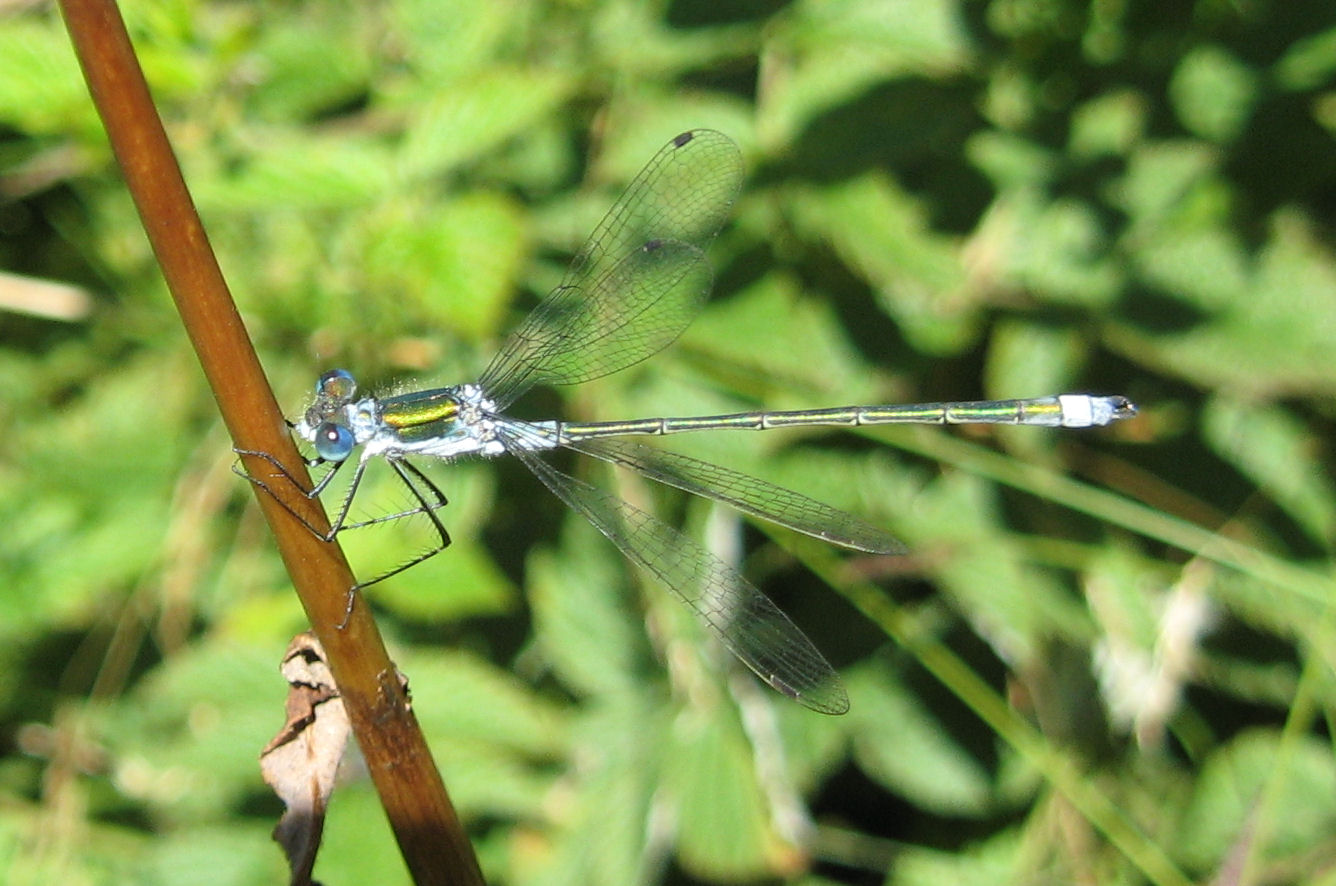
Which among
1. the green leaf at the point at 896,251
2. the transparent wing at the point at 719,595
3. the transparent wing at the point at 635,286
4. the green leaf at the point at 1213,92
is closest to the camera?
the transparent wing at the point at 719,595

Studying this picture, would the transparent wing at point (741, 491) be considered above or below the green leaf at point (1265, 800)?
above

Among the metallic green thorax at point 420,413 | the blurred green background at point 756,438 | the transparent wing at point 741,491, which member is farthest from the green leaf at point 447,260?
the transparent wing at point 741,491

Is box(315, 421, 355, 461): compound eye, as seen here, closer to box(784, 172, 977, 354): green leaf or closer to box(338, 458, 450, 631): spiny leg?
box(338, 458, 450, 631): spiny leg

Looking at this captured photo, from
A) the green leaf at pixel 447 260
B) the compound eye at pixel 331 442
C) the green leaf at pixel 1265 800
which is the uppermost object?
the green leaf at pixel 447 260

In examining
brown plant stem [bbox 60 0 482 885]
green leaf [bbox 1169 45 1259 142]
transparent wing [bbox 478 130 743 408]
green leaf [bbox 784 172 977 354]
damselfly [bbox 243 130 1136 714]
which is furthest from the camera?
green leaf [bbox 1169 45 1259 142]

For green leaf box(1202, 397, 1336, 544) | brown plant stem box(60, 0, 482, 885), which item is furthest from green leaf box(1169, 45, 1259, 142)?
brown plant stem box(60, 0, 482, 885)

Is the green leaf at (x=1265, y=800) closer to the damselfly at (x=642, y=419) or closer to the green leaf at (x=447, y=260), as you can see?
the damselfly at (x=642, y=419)

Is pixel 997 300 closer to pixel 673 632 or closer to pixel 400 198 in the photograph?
pixel 673 632

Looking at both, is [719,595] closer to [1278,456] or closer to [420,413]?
[420,413]
